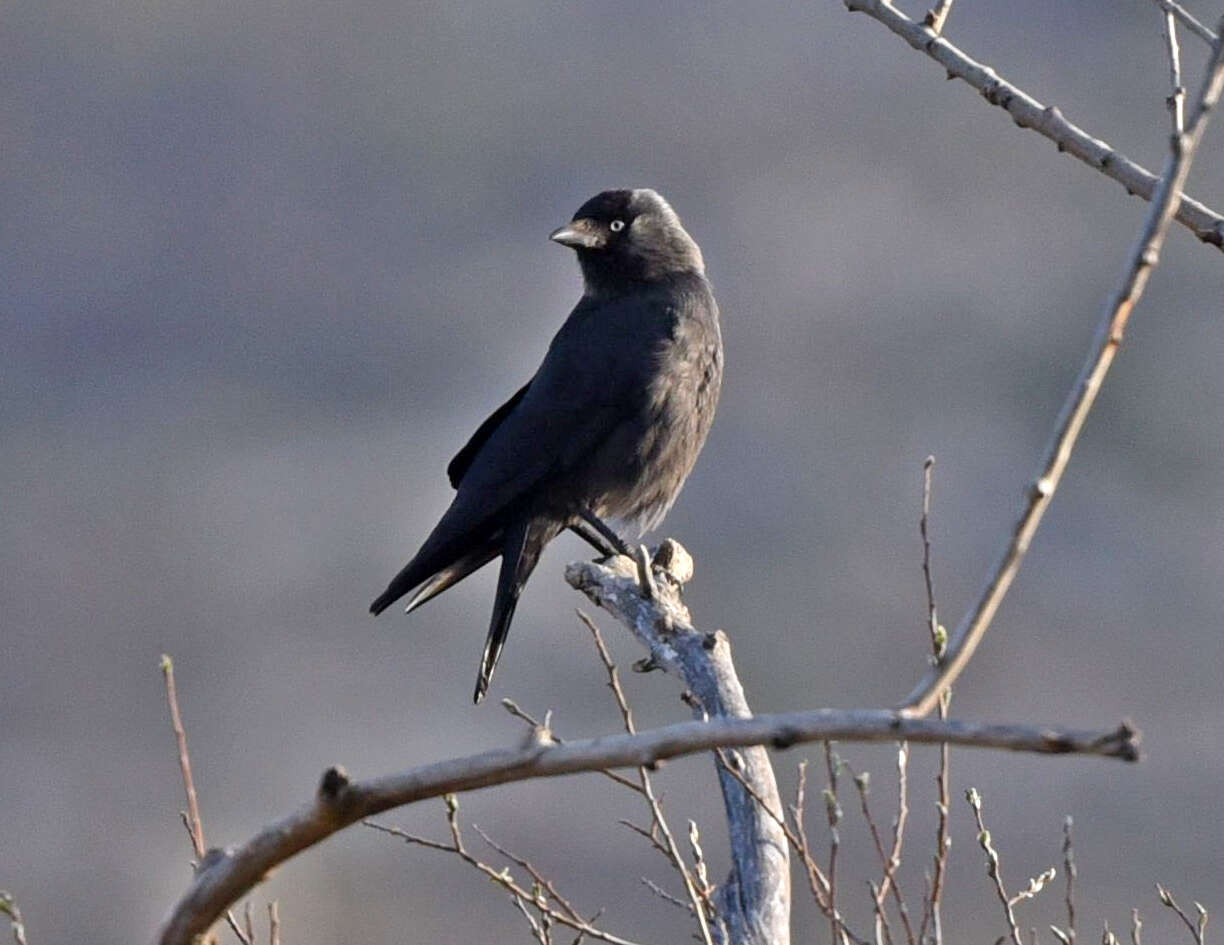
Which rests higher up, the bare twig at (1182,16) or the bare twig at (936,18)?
the bare twig at (1182,16)

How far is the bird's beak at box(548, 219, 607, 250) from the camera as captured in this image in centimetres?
646

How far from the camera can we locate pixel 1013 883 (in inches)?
399

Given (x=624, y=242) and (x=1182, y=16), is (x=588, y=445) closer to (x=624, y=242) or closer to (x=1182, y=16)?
(x=624, y=242)

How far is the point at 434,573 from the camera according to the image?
5.93 m

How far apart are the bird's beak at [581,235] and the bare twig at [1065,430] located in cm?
456

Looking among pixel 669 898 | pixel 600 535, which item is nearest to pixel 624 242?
pixel 600 535

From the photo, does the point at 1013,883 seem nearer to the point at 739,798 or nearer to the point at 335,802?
the point at 739,798

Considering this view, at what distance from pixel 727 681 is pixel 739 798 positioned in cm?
46

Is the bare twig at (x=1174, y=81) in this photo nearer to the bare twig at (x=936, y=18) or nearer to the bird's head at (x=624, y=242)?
the bare twig at (x=936, y=18)

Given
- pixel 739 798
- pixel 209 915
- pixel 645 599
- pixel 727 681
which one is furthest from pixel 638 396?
pixel 209 915

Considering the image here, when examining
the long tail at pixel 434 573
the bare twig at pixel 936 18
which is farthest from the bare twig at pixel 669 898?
the long tail at pixel 434 573

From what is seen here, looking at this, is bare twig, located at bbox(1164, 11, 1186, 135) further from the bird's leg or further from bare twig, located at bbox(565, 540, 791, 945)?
the bird's leg

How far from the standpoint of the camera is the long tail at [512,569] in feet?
19.3

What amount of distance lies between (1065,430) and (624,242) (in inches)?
191
